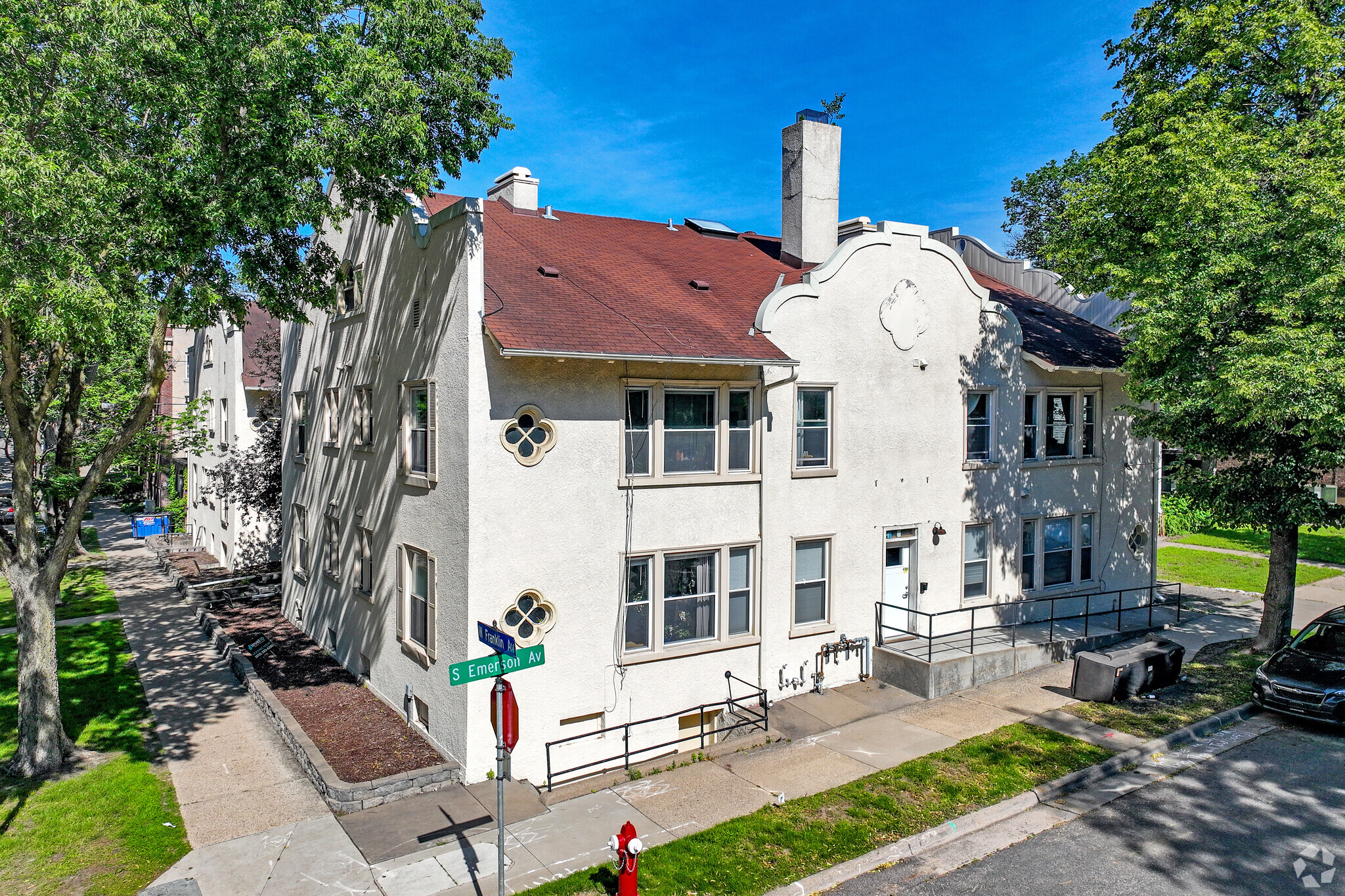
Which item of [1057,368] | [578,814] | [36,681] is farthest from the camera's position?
[1057,368]

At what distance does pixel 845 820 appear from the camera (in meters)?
9.77

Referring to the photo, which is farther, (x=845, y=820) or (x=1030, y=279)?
(x=1030, y=279)

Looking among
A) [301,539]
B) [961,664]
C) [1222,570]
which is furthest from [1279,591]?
[301,539]

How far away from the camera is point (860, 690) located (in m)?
14.6

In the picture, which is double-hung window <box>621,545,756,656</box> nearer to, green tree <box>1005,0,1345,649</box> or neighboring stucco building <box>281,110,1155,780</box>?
neighboring stucco building <box>281,110,1155,780</box>

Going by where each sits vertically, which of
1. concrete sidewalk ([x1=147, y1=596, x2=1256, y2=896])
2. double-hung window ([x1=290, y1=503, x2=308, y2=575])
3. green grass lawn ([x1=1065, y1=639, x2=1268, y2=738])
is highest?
double-hung window ([x1=290, y1=503, x2=308, y2=575])

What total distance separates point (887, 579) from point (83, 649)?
1765 centimetres

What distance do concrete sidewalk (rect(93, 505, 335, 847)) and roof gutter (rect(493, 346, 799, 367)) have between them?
21.6 ft

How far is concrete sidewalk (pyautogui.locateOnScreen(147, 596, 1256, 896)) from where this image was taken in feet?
29.0

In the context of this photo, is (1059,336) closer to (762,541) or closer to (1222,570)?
(762,541)

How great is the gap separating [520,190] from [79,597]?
18.2 meters

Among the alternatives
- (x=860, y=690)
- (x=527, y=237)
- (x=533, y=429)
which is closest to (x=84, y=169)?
(x=533, y=429)

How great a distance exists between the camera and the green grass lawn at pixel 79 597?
2147cm

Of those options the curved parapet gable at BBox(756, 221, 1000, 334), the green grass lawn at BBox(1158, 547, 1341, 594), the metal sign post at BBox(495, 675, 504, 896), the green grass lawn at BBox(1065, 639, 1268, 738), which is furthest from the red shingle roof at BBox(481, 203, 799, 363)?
the green grass lawn at BBox(1158, 547, 1341, 594)
